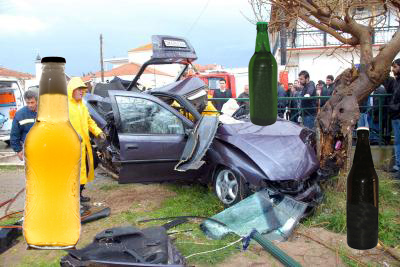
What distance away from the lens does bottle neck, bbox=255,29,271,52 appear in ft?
4.47

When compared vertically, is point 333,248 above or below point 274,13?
below

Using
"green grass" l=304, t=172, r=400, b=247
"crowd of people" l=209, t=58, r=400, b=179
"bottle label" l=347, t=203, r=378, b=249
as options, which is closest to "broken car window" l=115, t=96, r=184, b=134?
"crowd of people" l=209, t=58, r=400, b=179

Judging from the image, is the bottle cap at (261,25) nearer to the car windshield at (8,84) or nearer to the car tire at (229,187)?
the car tire at (229,187)

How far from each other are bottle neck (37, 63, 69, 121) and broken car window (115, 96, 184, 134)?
4.87 metres

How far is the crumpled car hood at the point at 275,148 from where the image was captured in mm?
4902

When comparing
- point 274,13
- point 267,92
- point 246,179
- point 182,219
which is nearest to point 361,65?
point 274,13

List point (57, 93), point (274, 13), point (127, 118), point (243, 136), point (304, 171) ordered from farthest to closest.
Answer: point (127, 118)
point (243, 136)
point (304, 171)
point (274, 13)
point (57, 93)

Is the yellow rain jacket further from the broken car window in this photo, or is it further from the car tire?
the car tire

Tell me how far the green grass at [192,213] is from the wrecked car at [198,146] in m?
0.29

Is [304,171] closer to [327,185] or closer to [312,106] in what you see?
[327,185]

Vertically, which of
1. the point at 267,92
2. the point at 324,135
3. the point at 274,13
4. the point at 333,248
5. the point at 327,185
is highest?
the point at 274,13

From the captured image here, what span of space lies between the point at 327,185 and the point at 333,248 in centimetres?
137

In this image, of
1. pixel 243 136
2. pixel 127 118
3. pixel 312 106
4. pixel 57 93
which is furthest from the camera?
pixel 312 106

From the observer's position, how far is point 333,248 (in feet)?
13.9
